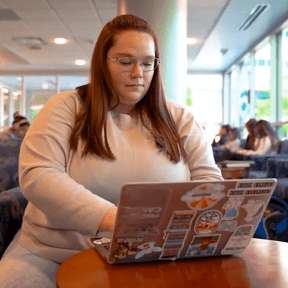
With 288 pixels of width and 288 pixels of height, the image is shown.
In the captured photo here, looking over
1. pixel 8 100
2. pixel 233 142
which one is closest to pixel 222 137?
pixel 233 142

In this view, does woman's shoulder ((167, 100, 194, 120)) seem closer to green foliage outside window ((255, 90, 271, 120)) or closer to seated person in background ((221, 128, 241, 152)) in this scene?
seated person in background ((221, 128, 241, 152))

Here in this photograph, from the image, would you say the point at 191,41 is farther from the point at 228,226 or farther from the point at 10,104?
the point at 10,104

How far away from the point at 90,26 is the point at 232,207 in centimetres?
688

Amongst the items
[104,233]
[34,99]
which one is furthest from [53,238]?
[34,99]

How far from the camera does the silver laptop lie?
85 cm

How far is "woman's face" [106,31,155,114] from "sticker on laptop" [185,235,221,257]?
0.57 meters

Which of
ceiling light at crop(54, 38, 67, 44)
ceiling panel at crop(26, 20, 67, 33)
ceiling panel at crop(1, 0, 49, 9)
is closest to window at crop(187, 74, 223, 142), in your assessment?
ceiling light at crop(54, 38, 67, 44)

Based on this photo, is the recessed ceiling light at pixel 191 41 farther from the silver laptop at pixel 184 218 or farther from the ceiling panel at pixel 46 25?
the silver laptop at pixel 184 218

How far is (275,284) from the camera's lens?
87cm

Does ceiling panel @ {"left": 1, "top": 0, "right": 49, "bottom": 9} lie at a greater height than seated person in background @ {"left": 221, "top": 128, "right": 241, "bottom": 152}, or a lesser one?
greater

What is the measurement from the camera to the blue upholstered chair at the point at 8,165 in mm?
2029

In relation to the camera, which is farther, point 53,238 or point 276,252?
point 53,238

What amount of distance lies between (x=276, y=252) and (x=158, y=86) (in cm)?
67

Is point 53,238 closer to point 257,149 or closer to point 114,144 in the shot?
point 114,144
